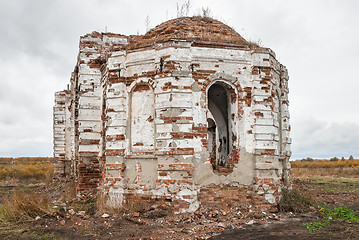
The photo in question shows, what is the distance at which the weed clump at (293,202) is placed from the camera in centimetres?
843

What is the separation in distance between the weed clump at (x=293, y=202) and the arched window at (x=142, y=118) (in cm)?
394

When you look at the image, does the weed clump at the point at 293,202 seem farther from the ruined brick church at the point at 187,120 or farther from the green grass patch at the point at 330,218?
the green grass patch at the point at 330,218

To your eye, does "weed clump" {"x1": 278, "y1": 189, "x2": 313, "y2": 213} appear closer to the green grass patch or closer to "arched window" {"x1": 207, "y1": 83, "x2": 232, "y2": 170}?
the green grass patch

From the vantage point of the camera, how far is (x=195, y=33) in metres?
8.96

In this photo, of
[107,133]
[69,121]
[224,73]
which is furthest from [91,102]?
[69,121]

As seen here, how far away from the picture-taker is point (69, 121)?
17.4 meters

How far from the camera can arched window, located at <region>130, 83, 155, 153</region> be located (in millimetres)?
8414

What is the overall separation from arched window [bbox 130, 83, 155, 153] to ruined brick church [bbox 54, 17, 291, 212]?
28 mm

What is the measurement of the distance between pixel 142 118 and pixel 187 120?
4.59 feet

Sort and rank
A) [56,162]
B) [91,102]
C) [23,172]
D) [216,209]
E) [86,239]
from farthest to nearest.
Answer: [23,172]
[56,162]
[91,102]
[216,209]
[86,239]

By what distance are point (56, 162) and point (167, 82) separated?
37.0ft

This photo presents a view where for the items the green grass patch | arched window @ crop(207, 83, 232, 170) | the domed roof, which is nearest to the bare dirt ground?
the green grass patch

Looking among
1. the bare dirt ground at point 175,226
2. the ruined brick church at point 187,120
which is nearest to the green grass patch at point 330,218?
the bare dirt ground at point 175,226

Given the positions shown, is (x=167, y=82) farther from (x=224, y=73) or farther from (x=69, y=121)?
(x=69, y=121)
